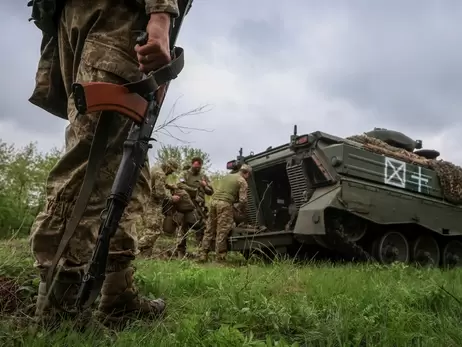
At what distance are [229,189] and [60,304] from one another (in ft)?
22.5

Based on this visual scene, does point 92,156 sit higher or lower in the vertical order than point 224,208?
lower

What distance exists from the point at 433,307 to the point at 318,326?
3.18 feet

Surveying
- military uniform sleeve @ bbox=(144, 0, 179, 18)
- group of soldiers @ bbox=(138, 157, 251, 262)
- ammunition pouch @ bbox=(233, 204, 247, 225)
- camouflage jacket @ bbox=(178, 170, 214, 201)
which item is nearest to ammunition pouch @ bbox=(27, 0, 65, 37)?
military uniform sleeve @ bbox=(144, 0, 179, 18)

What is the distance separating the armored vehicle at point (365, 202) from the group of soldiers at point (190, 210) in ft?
0.91

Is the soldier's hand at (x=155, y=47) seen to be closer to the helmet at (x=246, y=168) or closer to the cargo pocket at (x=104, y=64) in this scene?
the cargo pocket at (x=104, y=64)

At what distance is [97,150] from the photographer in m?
2.11

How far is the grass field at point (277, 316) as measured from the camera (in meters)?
1.95

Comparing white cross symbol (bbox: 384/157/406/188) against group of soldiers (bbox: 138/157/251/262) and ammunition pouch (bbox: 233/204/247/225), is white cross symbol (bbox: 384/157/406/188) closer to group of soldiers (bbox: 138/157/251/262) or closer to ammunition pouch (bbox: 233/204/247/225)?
group of soldiers (bbox: 138/157/251/262)

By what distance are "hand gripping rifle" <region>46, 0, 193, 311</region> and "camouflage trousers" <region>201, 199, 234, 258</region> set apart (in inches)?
265

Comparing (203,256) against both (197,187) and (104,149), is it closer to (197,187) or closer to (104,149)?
(197,187)

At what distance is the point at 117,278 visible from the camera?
7.65 ft

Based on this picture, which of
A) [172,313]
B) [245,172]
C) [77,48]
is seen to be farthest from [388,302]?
[245,172]

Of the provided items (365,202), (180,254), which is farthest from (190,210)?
(365,202)

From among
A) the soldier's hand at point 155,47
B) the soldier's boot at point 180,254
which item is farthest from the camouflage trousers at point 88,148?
the soldier's boot at point 180,254
